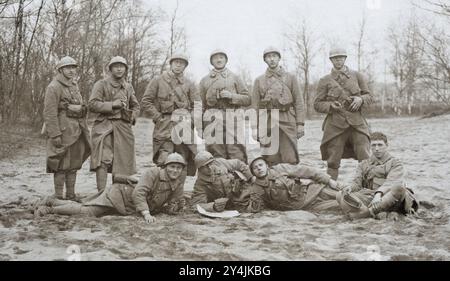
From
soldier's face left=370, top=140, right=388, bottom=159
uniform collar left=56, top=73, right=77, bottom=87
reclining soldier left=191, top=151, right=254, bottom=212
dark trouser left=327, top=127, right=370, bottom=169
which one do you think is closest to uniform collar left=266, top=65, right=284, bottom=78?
dark trouser left=327, top=127, right=370, bottom=169

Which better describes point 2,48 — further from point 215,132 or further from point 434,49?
point 434,49

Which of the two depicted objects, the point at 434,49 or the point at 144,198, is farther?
the point at 434,49

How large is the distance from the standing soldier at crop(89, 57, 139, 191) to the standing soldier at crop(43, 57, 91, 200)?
0.19 metres

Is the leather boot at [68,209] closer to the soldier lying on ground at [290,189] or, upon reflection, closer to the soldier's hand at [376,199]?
the soldier lying on ground at [290,189]

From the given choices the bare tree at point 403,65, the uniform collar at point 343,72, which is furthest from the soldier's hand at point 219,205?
the bare tree at point 403,65

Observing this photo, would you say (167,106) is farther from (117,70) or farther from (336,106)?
(336,106)

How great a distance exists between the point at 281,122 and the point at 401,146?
586 centimetres

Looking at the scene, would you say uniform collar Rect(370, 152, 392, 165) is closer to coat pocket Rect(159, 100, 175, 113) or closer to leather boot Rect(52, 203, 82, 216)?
coat pocket Rect(159, 100, 175, 113)

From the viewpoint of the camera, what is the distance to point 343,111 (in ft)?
19.5

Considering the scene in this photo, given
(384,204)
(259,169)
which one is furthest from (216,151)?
(384,204)

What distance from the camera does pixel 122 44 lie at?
61.1ft
